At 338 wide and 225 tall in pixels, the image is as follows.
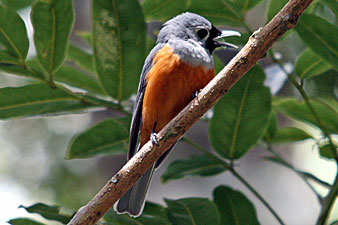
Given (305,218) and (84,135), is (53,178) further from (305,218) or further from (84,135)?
(84,135)

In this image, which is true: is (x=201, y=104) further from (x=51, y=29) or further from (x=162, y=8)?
(x=51, y=29)

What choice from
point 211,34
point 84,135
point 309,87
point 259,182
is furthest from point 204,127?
point 84,135

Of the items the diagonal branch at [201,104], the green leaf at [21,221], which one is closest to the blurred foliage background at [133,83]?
the green leaf at [21,221]

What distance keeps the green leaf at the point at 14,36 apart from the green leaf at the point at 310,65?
1.40 metres

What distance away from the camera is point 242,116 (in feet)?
8.18

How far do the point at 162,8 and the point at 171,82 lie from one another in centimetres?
39

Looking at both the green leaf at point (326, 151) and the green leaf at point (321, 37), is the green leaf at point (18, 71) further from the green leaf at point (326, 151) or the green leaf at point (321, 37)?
the green leaf at point (326, 151)

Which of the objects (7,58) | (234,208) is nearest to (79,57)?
(7,58)

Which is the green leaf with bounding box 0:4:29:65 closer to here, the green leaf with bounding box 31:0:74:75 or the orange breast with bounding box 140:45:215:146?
the green leaf with bounding box 31:0:74:75

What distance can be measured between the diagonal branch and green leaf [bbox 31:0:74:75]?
739mm

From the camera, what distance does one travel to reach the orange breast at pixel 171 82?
268cm

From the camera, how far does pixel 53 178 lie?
707 cm

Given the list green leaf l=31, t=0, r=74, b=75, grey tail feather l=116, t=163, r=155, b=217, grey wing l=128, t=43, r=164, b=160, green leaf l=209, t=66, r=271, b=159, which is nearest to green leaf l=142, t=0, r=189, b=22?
grey wing l=128, t=43, r=164, b=160

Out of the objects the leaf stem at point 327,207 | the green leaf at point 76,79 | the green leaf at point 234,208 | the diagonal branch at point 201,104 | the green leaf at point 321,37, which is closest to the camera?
the diagonal branch at point 201,104
